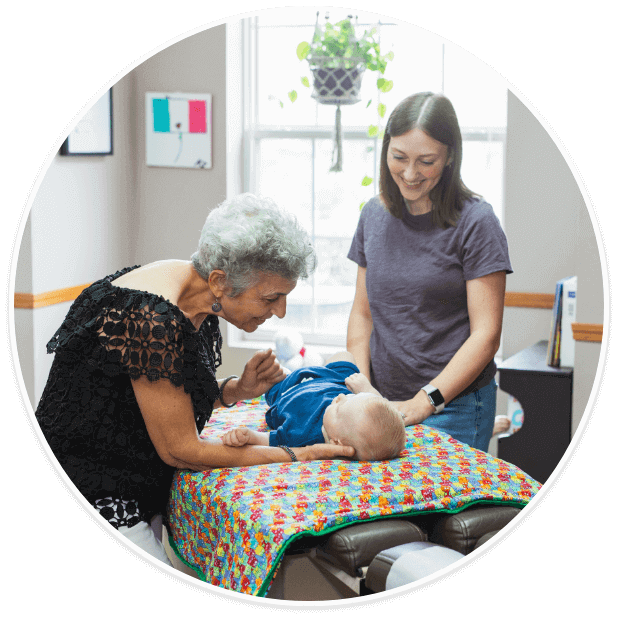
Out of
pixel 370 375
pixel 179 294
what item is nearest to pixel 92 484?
pixel 179 294

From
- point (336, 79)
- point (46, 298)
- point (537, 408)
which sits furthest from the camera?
point (537, 408)

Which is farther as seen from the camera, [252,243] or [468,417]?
[468,417]

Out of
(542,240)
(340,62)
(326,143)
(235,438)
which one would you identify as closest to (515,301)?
(542,240)

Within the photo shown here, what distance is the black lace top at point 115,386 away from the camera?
1.01m

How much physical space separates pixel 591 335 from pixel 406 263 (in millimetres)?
378

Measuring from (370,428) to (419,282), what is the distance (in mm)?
320

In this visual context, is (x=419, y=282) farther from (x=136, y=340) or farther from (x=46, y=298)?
(x=46, y=298)

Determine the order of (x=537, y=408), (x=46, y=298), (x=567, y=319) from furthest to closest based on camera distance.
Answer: (x=537, y=408) < (x=567, y=319) < (x=46, y=298)

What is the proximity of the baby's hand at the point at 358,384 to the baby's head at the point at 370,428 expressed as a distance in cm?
15

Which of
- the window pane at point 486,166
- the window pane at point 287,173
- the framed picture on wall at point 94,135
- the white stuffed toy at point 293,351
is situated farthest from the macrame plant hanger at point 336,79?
the white stuffed toy at point 293,351

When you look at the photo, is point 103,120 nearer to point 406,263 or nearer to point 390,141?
point 390,141

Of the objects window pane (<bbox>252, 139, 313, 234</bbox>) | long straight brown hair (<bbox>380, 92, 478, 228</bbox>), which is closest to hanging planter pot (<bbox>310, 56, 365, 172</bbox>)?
window pane (<bbox>252, 139, 313, 234</bbox>)

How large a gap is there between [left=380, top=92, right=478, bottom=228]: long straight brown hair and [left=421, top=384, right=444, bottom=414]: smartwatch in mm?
330

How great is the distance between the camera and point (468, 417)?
1.39m
